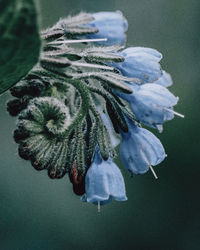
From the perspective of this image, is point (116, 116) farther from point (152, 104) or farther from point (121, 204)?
point (121, 204)

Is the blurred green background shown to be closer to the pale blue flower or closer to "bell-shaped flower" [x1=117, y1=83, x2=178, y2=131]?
the pale blue flower

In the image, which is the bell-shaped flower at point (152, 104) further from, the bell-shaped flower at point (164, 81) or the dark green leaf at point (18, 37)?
the dark green leaf at point (18, 37)

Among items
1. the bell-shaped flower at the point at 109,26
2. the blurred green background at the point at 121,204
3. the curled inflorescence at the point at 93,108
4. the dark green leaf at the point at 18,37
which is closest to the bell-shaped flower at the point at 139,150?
the curled inflorescence at the point at 93,108

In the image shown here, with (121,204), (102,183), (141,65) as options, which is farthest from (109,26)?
(121,204)

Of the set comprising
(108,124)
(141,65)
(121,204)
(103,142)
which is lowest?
(103,142)

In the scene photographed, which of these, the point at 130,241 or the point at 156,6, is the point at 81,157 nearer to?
the point at 130,241

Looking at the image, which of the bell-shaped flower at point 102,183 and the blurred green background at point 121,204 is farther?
the blurred green background at point 121,204

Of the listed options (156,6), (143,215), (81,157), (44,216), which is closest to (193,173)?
(143,215)

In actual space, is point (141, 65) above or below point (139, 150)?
above
